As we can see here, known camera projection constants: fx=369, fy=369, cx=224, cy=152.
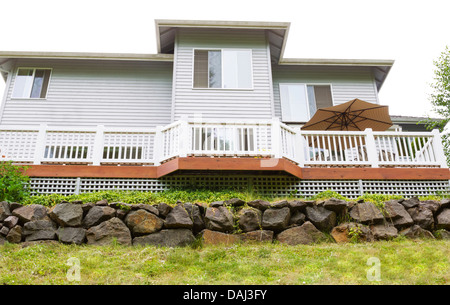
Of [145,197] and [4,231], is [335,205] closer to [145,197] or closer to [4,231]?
[145,197]

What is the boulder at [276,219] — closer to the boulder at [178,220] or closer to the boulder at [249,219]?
the boulder at [249,219]

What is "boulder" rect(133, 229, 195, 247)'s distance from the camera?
21.4ft

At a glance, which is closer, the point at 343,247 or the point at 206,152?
the point at 343,247

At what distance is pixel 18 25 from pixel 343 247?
27.3m

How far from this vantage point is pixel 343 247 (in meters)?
6.30

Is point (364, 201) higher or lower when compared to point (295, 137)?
lower

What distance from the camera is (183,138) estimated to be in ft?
27.0

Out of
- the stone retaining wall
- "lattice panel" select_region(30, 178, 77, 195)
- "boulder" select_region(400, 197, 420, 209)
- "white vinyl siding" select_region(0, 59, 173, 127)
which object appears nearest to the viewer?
the stone retaining wall

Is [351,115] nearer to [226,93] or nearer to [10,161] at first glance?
[226,93]

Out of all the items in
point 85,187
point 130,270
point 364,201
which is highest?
point 85,187

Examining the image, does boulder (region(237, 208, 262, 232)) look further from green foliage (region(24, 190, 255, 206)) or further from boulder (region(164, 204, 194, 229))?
boulder (region(164, 204, 194, 229))

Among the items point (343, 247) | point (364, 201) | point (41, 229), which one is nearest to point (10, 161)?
point (41, 229)

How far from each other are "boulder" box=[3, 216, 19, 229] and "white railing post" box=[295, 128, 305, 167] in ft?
19.4

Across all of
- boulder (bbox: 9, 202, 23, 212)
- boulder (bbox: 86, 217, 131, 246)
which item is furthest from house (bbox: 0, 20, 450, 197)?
boulder (bbox: 86, 217, 131, 246)
